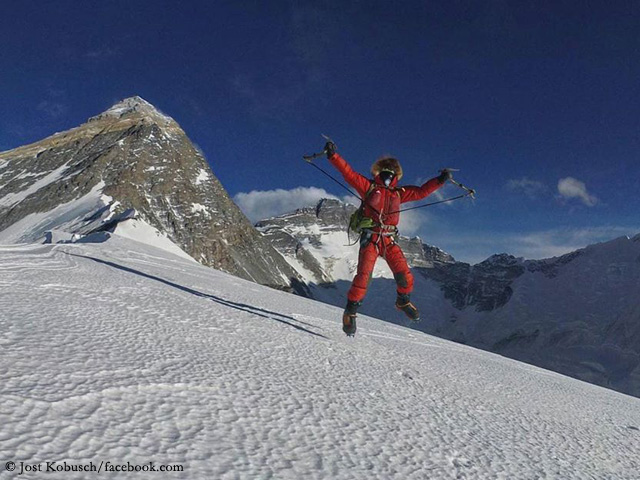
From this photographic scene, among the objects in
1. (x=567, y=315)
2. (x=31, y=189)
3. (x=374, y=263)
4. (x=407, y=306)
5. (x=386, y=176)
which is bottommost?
(x=407, y=306)

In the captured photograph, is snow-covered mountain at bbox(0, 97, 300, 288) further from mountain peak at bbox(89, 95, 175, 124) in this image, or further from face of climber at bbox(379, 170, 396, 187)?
face of climber at bbox(379, 170, 396, 187)

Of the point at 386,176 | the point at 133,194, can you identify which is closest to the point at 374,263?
the point at 386,176

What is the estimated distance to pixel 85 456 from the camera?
1552 millimetres

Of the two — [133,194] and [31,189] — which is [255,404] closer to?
[133,194]

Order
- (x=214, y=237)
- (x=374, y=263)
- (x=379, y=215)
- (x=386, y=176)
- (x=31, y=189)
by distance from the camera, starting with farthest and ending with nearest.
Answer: (x=214, y=237) < (x=31, y=189) < (x=386, y=176) < (x=379, y=215) < (x=374, y=263)

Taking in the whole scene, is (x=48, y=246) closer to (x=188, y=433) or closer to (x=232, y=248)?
(x=188, y=433)

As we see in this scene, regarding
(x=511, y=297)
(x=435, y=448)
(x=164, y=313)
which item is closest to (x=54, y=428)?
(x=435, y=448)

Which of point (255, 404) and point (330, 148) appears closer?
point (255, 404)

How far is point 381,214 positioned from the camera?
632 centimetres

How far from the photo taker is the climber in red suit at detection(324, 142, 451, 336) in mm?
6176

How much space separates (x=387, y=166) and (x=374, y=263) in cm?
159

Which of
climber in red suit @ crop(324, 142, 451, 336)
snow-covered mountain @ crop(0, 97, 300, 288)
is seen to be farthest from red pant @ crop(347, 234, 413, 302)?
snow-covered mountain @ crop(0, 97, 300, 288)

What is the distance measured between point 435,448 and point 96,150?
124103 millimetres

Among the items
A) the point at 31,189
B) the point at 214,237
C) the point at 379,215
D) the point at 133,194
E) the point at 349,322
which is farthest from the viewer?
the point at 214,237
